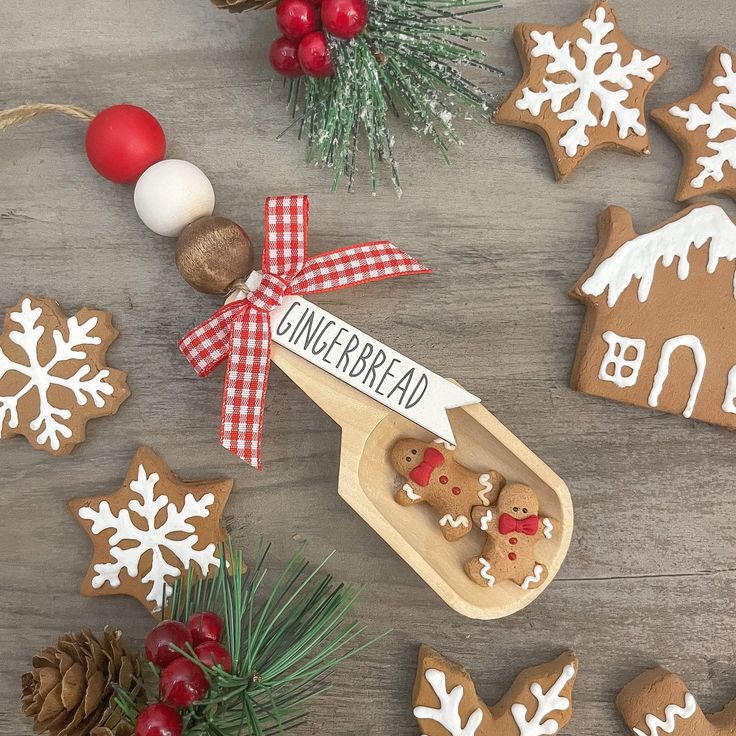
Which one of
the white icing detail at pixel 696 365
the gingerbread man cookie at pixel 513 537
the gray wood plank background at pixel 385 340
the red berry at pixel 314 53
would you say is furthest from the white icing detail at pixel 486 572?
the red berry at pixel 314 53

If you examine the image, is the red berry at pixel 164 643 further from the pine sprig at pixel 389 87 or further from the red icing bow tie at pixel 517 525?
the pine sprig at pixel 389 87

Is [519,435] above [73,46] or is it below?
below

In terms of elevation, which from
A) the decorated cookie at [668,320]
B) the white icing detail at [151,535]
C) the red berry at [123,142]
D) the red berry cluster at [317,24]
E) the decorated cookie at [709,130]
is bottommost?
the white icing detail at [151,535]

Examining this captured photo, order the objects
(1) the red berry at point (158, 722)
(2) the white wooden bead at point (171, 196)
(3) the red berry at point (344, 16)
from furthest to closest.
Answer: (2) the white wooden bead at point (171, 196) → (3) the red berry at point (344, 16) → (1) the red berry at point (158, 722)

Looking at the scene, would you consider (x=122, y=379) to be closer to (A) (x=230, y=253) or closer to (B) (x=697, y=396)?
(A) (x=230, y=253)

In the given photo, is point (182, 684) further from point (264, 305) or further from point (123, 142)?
point (123, 142)

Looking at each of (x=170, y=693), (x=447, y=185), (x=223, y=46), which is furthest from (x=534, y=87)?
(x=170, y=693)
